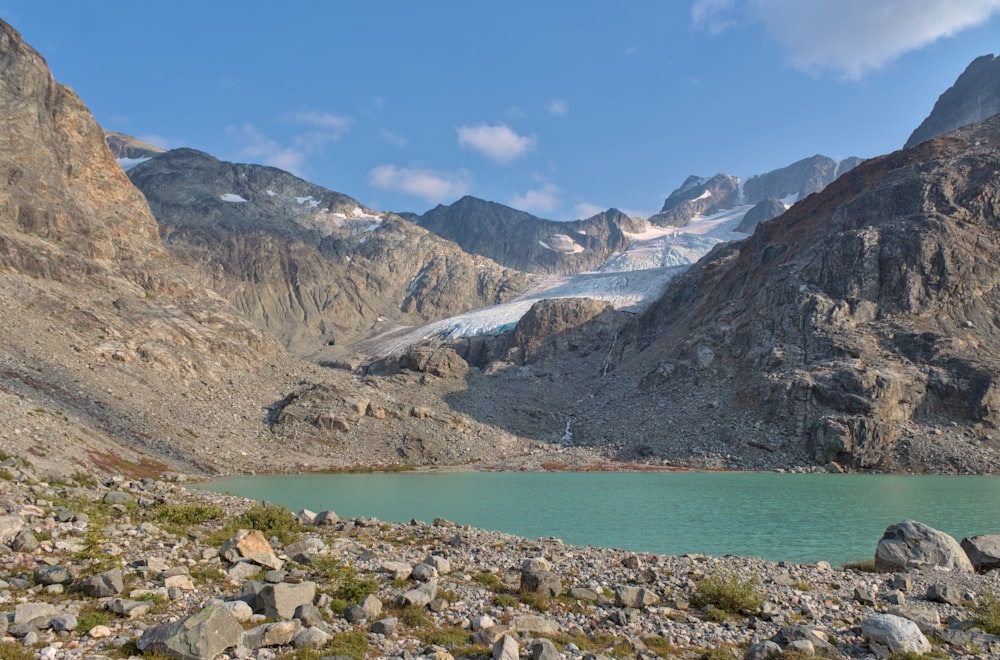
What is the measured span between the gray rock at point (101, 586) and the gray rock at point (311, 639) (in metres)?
3.97

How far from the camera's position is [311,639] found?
10641mm

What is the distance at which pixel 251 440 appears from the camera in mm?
73375

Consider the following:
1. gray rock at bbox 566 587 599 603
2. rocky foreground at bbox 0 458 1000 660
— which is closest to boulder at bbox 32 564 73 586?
rocky foreground at bbox 0 458 1000 660

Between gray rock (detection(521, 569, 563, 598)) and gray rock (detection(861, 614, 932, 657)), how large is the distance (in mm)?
6316

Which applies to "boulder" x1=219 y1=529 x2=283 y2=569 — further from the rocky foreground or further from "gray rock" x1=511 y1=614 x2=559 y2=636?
"gray rock" x1=511 y1=614 x2=559 y2=636

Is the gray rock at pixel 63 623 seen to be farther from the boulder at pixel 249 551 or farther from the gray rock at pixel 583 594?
the gray rock at pixel 583 594

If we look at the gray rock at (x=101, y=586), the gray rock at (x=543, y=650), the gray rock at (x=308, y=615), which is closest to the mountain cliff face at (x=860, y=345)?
the gray rock at (x=543, y=650)

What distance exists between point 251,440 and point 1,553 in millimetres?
62448

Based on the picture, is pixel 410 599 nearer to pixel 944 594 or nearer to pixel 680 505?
pixel 944 594

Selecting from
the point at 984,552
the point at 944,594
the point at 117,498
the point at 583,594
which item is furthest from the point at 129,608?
the point at 984,552

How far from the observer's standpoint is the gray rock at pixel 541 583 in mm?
15164

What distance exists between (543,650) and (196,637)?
5.30m

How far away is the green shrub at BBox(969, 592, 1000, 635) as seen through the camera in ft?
45.1

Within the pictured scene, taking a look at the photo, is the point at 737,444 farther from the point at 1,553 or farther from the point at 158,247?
the point at 158,247
